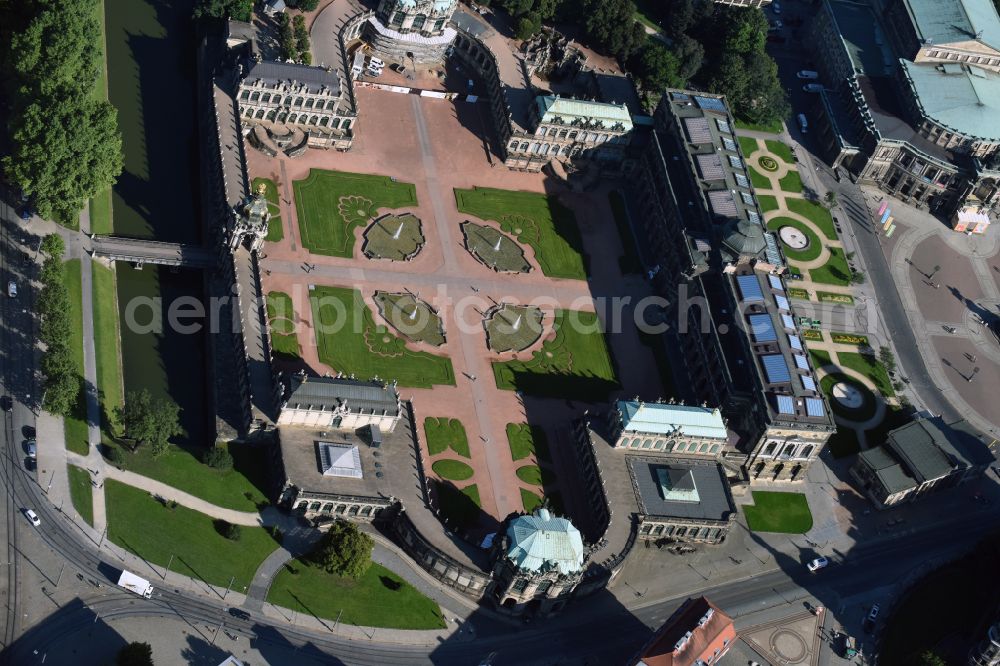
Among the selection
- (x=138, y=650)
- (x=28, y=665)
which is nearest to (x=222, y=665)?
(x=138, y=650)

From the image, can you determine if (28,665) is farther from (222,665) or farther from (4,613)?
(222,665)

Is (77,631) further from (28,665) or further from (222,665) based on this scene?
(222,665)

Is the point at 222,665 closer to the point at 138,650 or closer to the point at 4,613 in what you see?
the point at 138,650

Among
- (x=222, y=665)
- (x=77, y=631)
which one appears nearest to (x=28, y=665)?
(x=77, y=631)
